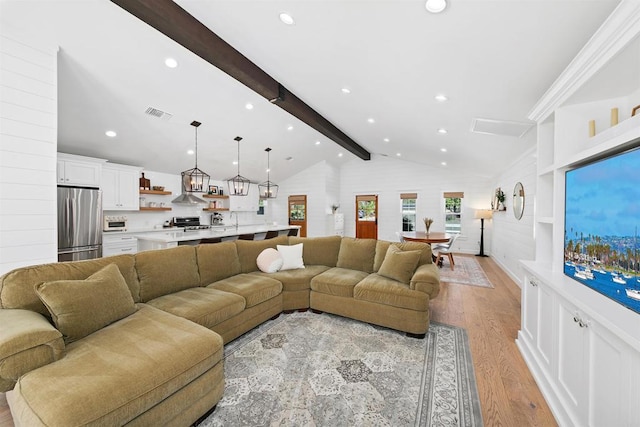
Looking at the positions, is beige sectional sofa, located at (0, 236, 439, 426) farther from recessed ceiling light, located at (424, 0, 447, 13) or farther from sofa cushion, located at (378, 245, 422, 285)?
recessed ceiling light, located at (424, 0, 447, 13)

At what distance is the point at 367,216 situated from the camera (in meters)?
9.69

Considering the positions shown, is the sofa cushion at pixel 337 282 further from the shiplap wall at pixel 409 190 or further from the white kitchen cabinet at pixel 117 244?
the shiplap wall at pixel 409 190

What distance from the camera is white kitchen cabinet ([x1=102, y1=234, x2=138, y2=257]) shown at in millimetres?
5051

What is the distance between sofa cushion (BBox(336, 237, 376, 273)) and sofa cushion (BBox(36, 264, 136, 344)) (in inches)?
98.9

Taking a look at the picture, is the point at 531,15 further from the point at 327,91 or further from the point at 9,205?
the point at 9,205

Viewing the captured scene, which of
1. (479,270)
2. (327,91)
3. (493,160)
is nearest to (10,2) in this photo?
(327,91)

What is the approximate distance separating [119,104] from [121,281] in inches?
128

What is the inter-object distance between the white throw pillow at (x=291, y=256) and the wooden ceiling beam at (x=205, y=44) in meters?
2.26

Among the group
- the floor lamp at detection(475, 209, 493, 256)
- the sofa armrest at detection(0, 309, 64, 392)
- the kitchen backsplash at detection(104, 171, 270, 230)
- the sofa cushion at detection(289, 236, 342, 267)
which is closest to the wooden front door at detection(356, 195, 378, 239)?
the floor lamp at detection(475, 209, 493, 256)

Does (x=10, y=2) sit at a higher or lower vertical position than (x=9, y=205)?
higher

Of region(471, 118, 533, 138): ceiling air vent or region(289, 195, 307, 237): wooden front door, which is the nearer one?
region(471, 118, 533, 138): ceiling air vent

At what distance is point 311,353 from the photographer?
2.44m

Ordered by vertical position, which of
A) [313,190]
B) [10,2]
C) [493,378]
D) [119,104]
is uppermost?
[10,2]

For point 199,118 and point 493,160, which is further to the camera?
point 493,160
